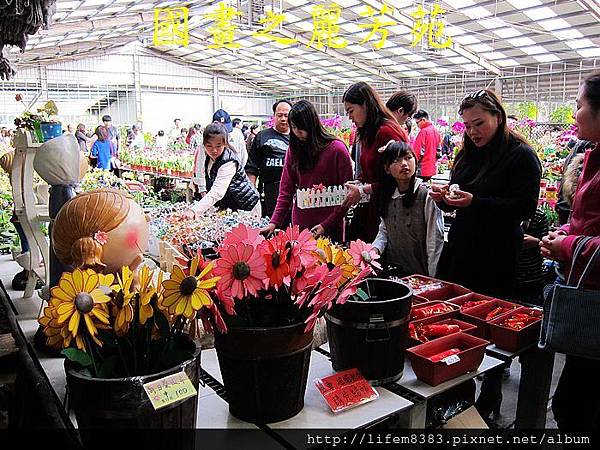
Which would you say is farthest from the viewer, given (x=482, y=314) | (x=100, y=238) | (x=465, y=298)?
(x=465, y=298)

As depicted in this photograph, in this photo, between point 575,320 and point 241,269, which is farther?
point 575,320

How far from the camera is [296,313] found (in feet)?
3.26

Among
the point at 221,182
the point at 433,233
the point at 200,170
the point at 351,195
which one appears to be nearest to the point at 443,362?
the point at 433,233

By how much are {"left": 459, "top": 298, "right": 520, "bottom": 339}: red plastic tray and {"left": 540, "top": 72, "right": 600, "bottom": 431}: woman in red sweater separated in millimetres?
218

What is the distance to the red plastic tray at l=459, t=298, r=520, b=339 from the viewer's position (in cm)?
141

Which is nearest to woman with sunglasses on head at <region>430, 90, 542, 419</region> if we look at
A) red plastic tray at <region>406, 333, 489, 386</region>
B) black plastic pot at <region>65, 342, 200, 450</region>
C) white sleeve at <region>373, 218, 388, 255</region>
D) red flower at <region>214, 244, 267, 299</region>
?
white sleeve at <region>373, 218, 388, 255</region>

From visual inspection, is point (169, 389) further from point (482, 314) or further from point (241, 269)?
point (482, 314)

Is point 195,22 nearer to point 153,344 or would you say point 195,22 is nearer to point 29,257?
point 29,257

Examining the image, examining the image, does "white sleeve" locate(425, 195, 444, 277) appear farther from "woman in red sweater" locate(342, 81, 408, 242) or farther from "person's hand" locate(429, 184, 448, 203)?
"woman in red sweater" locate(342, 81, 408, 242)

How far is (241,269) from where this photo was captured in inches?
35.9

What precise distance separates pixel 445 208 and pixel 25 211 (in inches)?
61.2

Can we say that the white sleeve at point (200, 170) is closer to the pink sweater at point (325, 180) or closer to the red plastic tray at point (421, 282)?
the pink sweater at point (325, 180)

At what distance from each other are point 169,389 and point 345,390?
0.41m

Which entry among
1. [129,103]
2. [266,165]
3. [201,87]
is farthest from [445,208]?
[201,87]
